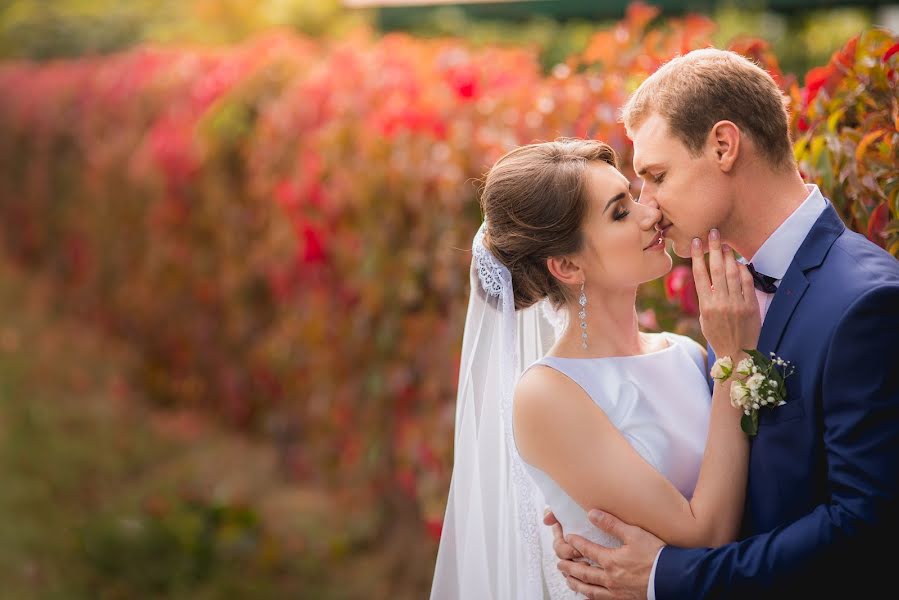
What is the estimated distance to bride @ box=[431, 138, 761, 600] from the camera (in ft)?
7.97

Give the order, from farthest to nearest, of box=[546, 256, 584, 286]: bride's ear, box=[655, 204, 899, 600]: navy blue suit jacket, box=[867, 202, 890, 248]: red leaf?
box=[546, 256, 584, 286]: bride's ear, box=[867, 202, 890, 248]: red leaf, box=[655, 204, 899, 600]: navy blue suit jacket

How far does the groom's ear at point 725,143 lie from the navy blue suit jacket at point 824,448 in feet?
0.91

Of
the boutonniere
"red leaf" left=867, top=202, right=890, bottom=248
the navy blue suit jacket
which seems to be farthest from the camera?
"red leaf" left=867, top=202, right=890, bottom=248

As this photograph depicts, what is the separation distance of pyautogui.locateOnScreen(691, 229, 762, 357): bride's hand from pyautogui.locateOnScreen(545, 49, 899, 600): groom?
4 cm

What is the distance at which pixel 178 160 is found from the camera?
8.27 metres

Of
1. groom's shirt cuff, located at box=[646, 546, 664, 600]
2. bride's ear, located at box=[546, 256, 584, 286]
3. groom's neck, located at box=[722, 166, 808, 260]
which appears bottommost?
groom's shirt cuff, located at box=[646, 546, 664, 600]

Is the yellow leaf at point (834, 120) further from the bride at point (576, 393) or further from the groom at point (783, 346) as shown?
the bride at point (576, 393)

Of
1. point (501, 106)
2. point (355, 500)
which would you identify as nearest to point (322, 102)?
point (501, 106)

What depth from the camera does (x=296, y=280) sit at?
6680 mm

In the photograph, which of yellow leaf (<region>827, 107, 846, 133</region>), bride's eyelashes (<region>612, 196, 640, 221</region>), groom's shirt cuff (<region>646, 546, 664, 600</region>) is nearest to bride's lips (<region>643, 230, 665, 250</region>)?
bride's eyelashes (<region>612, 196, 640, 221</region>)

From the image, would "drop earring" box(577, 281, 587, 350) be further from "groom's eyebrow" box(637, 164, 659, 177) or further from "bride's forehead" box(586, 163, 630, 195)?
"groom's eyebrow" box(637, 164, 659, 177)

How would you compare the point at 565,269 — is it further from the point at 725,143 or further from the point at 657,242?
the point at 725,143

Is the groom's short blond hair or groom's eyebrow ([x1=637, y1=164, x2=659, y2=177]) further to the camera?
groom's eyebrow ([x1=637, y1=164, x2=659, y2=177])

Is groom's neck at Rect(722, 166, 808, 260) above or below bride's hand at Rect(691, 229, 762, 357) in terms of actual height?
above
